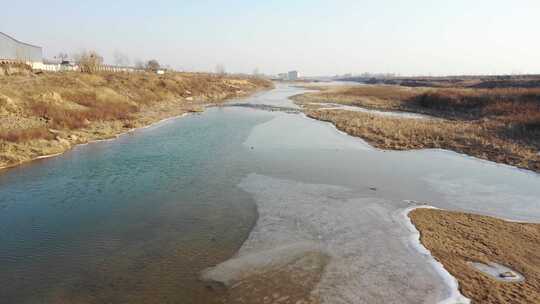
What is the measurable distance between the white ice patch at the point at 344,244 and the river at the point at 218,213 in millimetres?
43

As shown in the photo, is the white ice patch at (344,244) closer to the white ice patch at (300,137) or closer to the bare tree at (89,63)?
the white ice patch at (300,137)

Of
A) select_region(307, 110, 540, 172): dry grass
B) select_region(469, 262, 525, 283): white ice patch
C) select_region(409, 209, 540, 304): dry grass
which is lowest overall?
select_region(469, 262, 525, 283): white ice patch

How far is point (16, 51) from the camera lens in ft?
193

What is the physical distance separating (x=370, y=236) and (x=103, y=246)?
7669 mm

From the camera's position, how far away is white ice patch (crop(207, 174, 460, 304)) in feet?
25.4

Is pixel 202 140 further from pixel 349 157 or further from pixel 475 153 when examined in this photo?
pixel 475 153

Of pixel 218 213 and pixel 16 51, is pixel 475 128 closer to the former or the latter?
pixel 218 213

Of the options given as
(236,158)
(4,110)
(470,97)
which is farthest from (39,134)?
(470,97)

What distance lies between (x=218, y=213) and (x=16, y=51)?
213 feet

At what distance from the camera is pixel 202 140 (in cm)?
2527

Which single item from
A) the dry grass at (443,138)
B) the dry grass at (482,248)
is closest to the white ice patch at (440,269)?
the dry grass at (482,248)

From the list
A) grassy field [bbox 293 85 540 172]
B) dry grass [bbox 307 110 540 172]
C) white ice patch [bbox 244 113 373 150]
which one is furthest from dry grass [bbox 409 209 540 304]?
white ice patch [bbox 244 113 373 150]

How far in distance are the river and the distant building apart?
46.4 m

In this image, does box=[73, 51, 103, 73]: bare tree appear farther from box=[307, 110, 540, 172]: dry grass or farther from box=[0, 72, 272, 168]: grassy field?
box=[307, 110, 540, 172]: dry grass
